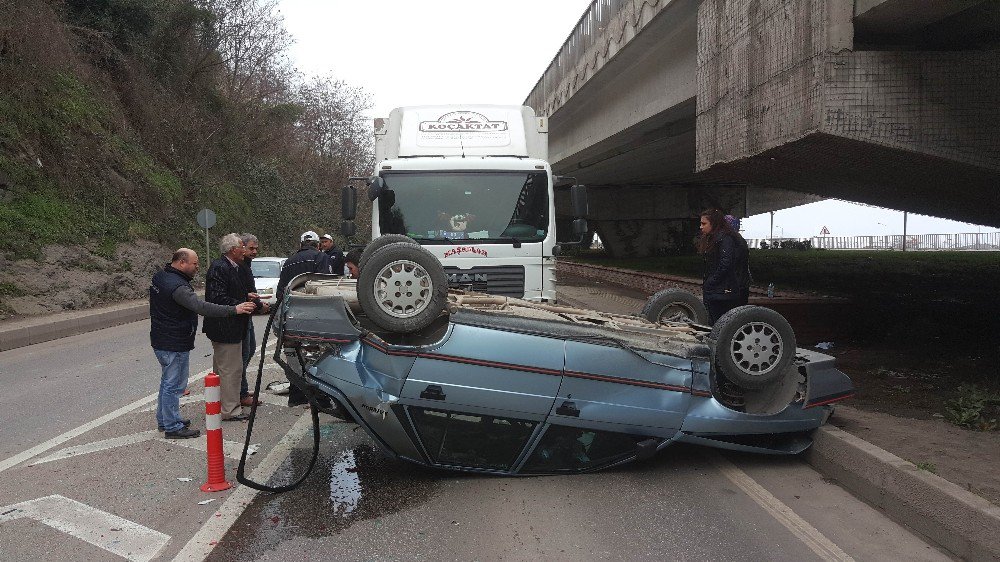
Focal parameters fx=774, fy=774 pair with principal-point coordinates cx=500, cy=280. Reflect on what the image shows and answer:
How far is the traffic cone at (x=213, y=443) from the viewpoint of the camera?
5383mm

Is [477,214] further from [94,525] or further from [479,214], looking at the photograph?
[94,525]

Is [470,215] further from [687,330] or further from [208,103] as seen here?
[208,103]

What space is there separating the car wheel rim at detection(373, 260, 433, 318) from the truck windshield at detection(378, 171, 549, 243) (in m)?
4.07

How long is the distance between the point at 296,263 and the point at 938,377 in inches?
286

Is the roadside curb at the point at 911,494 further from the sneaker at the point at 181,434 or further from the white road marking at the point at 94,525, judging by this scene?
the sneaker at the point at 181,434

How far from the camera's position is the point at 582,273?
1407 inches

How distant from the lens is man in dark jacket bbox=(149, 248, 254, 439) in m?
6.73

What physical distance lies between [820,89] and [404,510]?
24.6 ft

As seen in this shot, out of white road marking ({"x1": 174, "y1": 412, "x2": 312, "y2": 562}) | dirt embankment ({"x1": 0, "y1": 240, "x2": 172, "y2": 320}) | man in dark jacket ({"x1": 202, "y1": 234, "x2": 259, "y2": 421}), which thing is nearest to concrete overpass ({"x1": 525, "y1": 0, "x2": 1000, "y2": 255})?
man in dark jacket ({"x1": 202, "y1": 234, "x2": 259, "y2": 421})

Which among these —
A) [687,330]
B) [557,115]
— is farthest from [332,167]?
[687,330]

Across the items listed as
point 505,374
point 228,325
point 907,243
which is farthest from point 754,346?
point 907,243

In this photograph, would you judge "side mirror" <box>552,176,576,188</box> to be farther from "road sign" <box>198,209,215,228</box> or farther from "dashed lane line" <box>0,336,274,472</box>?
"road sign" <box>198,209,215,228</box>

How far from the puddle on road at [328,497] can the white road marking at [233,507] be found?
56mm

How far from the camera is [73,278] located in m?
19.3
